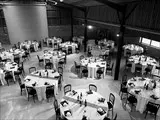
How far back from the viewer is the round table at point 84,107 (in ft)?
15.5

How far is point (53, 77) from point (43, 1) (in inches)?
491

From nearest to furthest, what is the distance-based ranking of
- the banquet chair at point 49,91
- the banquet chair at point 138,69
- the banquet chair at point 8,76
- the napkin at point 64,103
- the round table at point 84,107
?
the round table at point 84,107 → the napkin at point 64,103 → the banquet chair at point 49,91 → the banquet chair at point 8,76 → the banquet chair at point 138,69

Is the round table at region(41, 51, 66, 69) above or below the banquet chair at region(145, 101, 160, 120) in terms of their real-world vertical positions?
above

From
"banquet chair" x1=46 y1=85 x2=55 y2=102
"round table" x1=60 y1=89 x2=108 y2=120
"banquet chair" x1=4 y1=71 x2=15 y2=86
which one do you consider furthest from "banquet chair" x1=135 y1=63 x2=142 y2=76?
"banquet chair" x1=4 y1=71 x2=15 y2=86

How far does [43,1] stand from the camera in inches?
633

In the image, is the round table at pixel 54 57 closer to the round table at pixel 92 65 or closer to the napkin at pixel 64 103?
the round table at pixel 92 65

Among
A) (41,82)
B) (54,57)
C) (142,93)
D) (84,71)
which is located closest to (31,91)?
(41,82)

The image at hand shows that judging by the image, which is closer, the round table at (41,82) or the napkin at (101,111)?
the napkin at (101,111)

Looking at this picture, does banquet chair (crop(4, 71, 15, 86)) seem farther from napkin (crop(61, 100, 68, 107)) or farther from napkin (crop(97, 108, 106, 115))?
napkin (crop(97, 108, 106, 115))

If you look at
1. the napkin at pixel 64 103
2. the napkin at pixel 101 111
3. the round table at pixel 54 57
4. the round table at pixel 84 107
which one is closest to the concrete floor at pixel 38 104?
the napkin at pixel 64 103

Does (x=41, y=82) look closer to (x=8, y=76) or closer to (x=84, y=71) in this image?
(x=8, y=76)

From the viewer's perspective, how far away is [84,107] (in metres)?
5.15

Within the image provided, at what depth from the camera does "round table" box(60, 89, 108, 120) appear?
4727mm

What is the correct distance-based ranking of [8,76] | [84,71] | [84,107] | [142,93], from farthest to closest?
[84,71] < [8,76] < [142,93] < [84,107]
